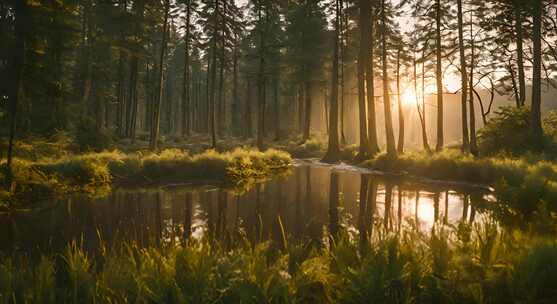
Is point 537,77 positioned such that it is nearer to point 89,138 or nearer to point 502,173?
point 502,173

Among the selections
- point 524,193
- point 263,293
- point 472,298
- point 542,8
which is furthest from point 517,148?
point 263,293

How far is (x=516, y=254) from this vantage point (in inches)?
166

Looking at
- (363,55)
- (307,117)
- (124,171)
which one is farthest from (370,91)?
(307,117)

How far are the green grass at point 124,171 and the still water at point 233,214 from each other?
119 cm

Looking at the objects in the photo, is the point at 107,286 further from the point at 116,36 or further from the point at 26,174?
the point at 116,36

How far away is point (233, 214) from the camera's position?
9273 mm

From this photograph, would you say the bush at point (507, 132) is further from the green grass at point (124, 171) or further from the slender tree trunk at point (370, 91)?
the green grass at point (124, 171)

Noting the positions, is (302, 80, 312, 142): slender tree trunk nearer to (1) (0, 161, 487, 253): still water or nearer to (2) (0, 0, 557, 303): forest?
(2) (0, 0, 557, 303): forest

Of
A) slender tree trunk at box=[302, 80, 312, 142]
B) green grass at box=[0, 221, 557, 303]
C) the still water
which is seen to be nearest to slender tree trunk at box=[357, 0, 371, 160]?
the still water

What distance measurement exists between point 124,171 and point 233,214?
776 cm

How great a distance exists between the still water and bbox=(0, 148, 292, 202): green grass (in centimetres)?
119

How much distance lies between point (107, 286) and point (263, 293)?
1705 mm

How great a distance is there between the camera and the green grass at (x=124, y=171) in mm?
11609

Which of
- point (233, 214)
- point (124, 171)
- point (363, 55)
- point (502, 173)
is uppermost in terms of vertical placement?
point (363, 55)
